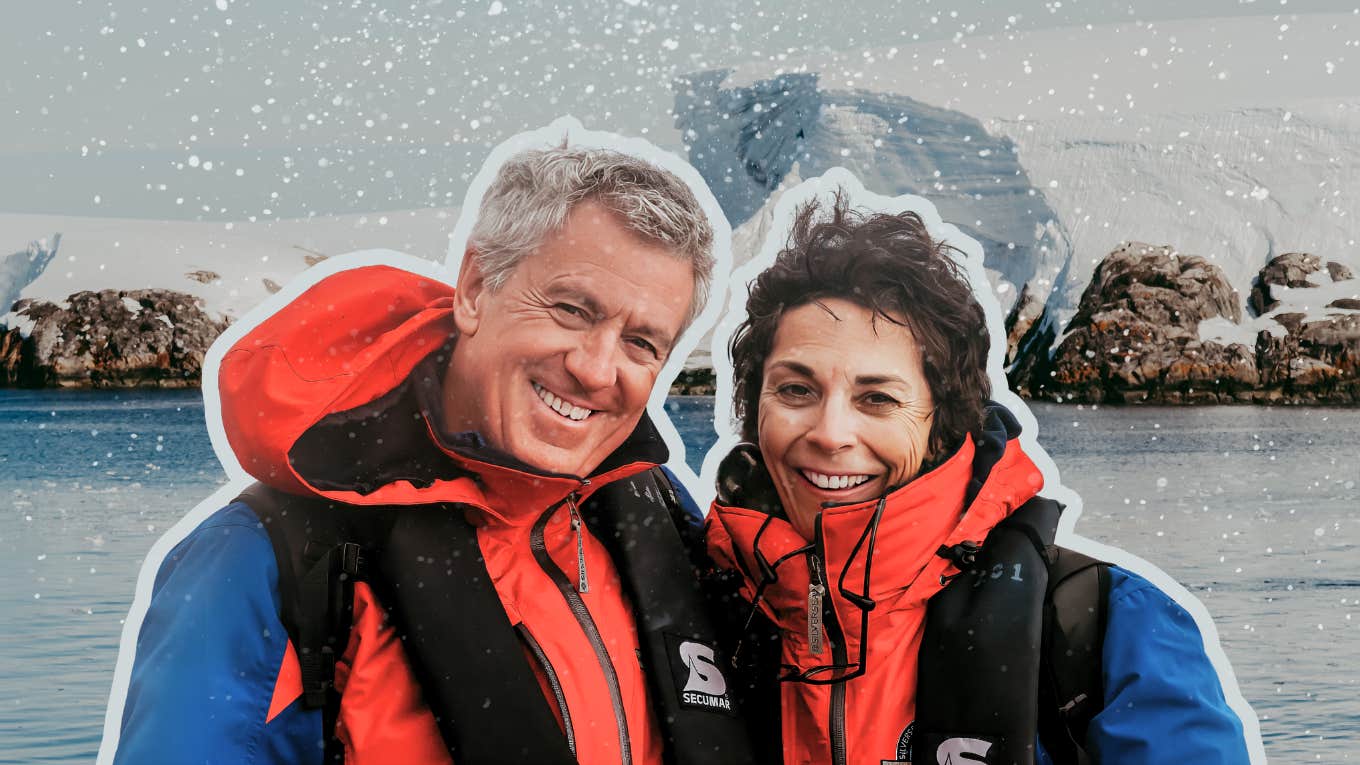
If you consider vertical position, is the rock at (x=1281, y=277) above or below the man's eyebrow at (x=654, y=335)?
below

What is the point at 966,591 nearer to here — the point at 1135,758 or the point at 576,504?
the point at 1135,758

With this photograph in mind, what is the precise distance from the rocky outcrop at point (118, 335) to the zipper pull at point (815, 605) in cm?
1902

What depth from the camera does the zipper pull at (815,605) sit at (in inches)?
82.8

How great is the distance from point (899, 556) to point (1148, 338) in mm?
18226

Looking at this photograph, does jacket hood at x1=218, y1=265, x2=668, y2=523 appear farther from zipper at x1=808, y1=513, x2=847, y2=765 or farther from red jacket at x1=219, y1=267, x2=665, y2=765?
zipper at x1=808, y1=513, x2=847, y2=765

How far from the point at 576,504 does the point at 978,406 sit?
898mm

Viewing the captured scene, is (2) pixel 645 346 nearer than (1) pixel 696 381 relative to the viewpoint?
Yes

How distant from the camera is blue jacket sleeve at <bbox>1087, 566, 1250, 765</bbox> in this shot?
1.90m

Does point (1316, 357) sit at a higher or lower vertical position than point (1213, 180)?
lower

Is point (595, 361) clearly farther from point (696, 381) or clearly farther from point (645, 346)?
point (696, 381)

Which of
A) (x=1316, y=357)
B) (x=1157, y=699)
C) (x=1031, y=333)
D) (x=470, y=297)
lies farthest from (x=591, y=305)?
(x=1316, y=357)

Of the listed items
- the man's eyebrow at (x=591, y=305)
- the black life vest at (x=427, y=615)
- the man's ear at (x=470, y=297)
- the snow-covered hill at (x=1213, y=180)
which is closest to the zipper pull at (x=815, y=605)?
the black life vest at (x=427, y=615)

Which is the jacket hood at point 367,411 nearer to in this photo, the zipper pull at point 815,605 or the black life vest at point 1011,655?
the zipper pull at point 815,605

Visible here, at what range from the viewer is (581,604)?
206 cm
